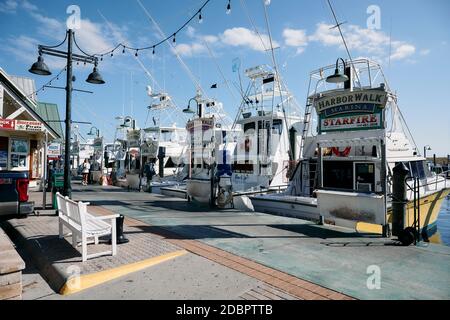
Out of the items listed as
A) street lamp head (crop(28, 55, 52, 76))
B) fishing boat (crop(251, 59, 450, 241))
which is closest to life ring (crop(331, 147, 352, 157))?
fishing boat (crop(251, 59, 450, 241))

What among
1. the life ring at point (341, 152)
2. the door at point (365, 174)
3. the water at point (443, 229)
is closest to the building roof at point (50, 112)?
the life ring at point (341, 152)

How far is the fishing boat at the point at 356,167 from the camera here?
698cm

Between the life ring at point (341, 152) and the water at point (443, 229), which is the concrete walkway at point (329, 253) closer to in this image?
the life ring at point (341, 152)

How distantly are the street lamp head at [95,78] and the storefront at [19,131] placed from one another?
3661mm

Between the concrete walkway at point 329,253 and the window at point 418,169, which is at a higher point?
the window at point 418,169

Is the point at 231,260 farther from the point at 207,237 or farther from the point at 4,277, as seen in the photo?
the point at 4,277

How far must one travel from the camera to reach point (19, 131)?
547 inches

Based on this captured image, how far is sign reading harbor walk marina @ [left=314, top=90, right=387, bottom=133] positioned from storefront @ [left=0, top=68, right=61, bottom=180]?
1011cm

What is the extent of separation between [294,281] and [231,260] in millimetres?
1206

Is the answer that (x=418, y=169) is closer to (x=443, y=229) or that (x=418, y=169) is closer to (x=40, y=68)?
(x=443, y=229)

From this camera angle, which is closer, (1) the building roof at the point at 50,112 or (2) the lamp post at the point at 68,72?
(2) the lamp post at the point at 68,72

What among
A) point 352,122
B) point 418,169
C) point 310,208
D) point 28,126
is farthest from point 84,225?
point 418,169

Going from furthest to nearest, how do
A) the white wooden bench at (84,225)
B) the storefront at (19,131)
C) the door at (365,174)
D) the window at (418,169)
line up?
1. the storefront at (19,131)
2. the window at (418,169)
3. the door at (365,174)
4. the white wooden bench at (84,225)

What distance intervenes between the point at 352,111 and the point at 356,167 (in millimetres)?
2659
